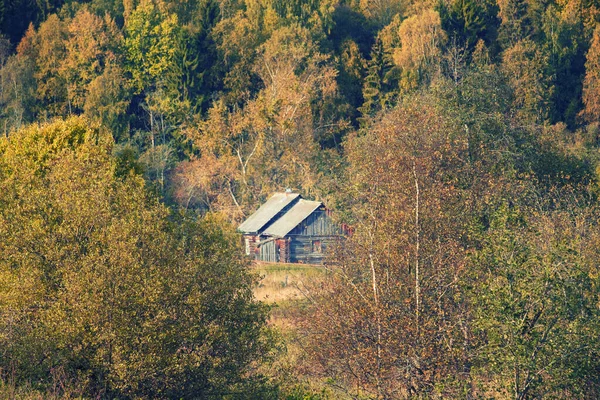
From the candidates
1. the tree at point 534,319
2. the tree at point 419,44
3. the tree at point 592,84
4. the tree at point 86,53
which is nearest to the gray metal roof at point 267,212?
the tree at point 419,44

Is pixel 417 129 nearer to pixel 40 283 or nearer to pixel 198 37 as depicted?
pixel 40 283

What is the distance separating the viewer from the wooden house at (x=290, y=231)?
74.3m

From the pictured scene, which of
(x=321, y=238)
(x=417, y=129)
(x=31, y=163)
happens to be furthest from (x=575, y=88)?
(x=31, y=163)

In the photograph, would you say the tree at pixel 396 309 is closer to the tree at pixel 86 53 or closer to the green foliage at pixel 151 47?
the tree at pixel 86 53

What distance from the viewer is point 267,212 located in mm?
76938

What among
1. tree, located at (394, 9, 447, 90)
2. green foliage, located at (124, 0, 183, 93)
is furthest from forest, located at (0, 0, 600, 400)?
green foliage, located at (124, 0, 183, 93)

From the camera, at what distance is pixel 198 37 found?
332 feet

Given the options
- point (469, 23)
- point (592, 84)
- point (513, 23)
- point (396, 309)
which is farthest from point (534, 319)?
point (513, 23)

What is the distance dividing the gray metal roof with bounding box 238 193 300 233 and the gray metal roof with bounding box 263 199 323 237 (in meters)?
0.57

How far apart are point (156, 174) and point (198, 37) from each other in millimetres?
18807

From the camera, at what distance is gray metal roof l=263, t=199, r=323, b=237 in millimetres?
73938

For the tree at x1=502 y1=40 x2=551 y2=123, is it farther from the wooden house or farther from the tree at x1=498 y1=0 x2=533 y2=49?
the wooden house

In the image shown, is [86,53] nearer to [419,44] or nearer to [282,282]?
[419,44]

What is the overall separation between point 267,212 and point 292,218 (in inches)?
114
